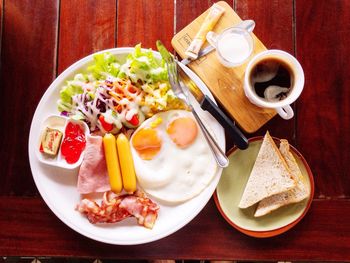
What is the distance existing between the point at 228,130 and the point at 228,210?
256mm

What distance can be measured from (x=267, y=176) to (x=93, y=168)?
0.54 metres

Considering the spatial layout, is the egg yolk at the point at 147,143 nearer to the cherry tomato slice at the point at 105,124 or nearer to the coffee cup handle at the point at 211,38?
the cherry tomato slice at the point at 105,124

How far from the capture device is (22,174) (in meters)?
1.63

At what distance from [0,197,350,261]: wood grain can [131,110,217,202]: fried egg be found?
13 cm

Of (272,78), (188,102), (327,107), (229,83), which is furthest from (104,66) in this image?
(327,107)

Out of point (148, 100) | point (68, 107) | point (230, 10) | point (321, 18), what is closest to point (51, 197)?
point (68, 107)

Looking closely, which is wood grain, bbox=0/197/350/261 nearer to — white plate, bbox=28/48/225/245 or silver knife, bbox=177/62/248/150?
white plate, bbox=28/48/225/245

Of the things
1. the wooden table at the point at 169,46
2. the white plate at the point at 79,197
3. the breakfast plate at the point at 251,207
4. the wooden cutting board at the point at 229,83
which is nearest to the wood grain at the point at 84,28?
the wooden table at the point at 169,46

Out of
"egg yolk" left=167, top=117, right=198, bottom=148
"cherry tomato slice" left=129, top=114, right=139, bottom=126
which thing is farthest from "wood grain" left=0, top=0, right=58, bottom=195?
"egg yolk" left=167, top=117, right=198, bottom=148

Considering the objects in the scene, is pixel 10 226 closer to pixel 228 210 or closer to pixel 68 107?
pixel 68 107

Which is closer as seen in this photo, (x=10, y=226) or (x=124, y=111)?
(x=124, y=111)

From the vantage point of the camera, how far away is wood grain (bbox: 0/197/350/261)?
1575 mm

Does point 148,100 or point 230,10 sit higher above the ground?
point 230,10

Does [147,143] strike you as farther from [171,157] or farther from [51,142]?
[51,142]
